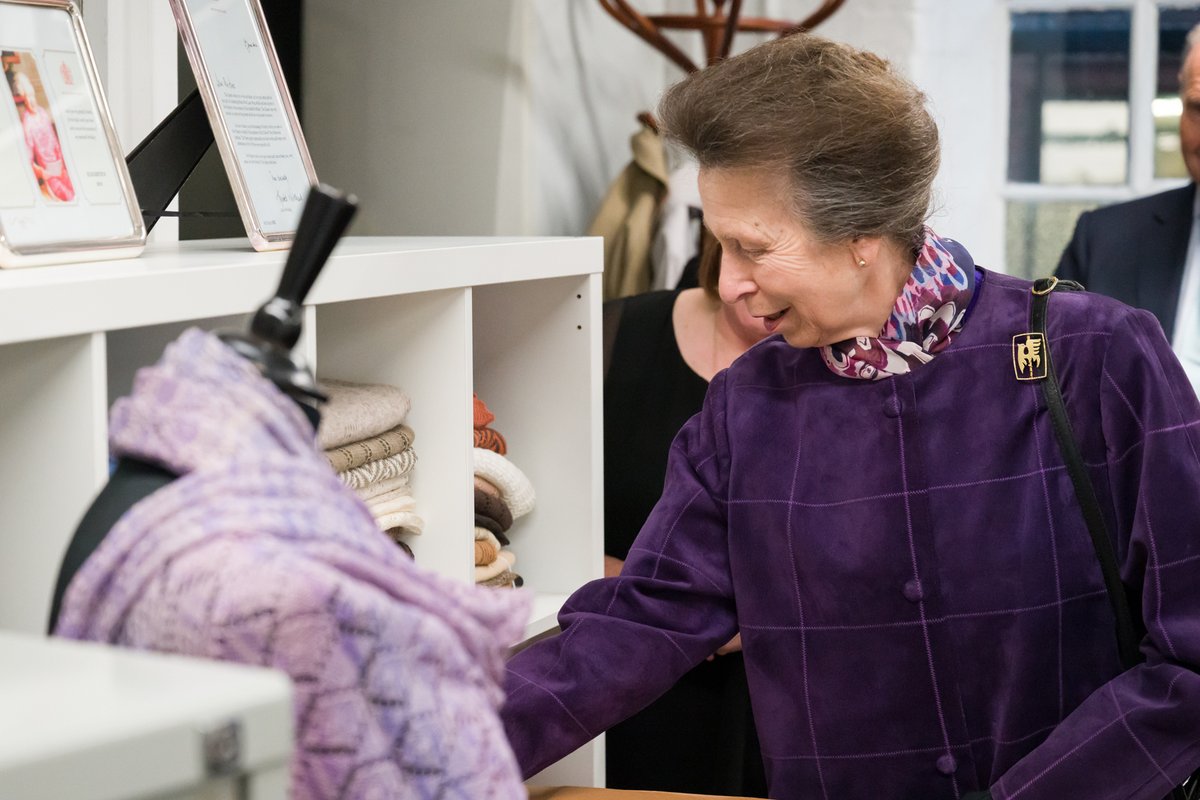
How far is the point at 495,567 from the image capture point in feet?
6.30

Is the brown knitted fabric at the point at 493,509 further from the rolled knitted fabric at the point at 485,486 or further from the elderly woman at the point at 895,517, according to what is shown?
the elderly woman at the point at 895,517

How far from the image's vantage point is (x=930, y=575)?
158 centimetres

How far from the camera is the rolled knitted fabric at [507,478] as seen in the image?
194 centimetres

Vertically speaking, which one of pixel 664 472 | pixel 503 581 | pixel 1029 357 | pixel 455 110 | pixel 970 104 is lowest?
pixel 503 581

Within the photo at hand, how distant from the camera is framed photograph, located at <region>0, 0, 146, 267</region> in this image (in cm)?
131

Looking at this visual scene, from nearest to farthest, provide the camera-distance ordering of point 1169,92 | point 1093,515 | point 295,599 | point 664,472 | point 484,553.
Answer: point 295,599 < point 1093,515 < point 484,553 < point 664,472 < point 1169,92

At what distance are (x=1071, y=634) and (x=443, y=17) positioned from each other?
5.92ft

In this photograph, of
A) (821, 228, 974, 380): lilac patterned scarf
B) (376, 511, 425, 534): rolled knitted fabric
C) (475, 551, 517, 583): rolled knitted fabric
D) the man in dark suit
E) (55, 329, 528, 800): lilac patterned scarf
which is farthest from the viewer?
the man in dark suit

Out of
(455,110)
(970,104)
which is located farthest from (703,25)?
(970,104)

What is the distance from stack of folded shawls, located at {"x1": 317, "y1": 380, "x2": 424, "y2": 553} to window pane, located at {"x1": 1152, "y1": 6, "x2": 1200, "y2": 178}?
253 centimetres

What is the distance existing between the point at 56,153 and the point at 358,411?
0.43 m

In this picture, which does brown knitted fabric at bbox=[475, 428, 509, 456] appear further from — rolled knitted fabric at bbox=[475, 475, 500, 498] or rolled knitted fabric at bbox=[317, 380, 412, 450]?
rolled knitted fabric at bbox=[317, 380, 412, 450]

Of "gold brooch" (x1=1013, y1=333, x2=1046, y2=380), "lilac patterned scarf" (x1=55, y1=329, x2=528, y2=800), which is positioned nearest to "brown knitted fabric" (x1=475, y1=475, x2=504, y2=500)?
"gold brooch" (x1=1013, y1=333, x2=1046, y2=380)

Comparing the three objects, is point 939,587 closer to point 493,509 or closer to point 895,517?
point 895,517
